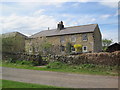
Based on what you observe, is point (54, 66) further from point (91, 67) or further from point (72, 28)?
point (72, 28)

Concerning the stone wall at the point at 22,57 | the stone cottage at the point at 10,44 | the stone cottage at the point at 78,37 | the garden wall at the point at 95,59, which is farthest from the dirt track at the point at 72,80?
the stone cottage at the point at 78,37

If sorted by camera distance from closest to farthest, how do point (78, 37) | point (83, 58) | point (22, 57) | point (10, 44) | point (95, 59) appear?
point (95, 59)
point (83, 58)
point (22, 57)
point (10, 44)
point (78, 37)

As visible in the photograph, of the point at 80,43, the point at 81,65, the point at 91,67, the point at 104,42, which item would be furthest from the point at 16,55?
the point at 104,42

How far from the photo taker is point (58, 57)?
1541 centimetres

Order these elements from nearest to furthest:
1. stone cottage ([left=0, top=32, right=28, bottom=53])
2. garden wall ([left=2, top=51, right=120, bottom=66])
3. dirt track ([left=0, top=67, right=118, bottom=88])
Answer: dirt track ([left=0, top=67, right=118, bottom=88]) → garden wall ([left=2, top=51, right=120, bottom=66]) → stone cottage ([left=0, top=32, right=28, bottom=53])

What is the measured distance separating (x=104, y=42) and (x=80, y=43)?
103ft

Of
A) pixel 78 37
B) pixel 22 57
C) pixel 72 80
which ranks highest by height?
pixel 78 37

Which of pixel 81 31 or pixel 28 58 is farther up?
pixel 81 31

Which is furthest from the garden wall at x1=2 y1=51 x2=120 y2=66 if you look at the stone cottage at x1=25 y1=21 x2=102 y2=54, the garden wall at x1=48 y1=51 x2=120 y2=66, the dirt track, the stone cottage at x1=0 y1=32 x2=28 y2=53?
the stone cottage at x1=25 y1=21 x2=102 y2=54

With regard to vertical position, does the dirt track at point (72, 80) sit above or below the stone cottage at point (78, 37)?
below

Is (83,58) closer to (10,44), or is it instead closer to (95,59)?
(95,59)

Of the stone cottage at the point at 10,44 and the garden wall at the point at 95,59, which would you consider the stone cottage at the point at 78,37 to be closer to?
the stone cottage at the point at 10,44

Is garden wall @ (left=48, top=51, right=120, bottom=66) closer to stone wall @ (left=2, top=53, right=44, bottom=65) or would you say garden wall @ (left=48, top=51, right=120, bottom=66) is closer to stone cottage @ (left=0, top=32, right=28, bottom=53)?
stone wall @ (left=2, top=53, right=44, bottom=65)

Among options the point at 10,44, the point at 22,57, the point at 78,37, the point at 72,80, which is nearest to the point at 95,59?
the point at 72,80
